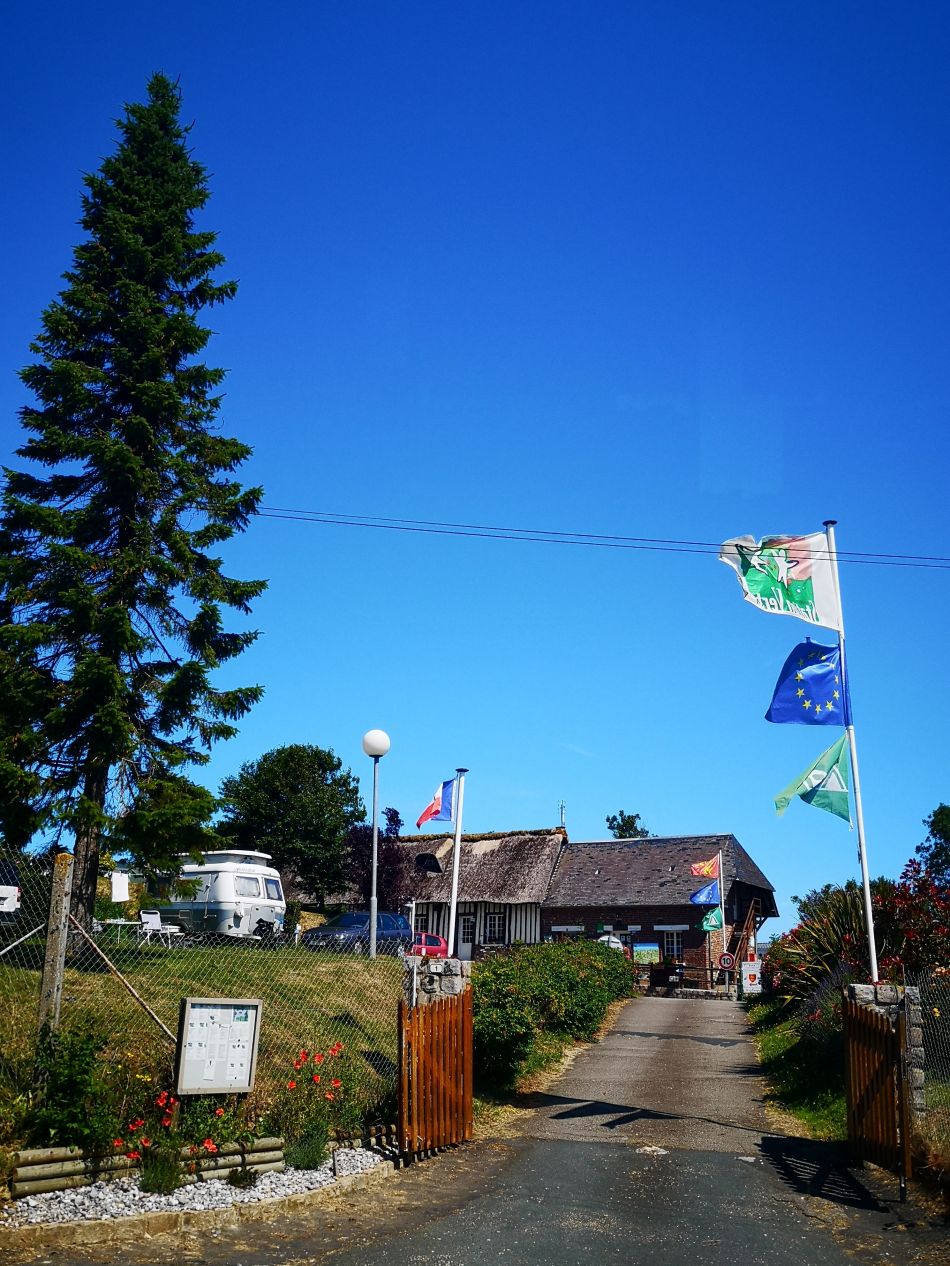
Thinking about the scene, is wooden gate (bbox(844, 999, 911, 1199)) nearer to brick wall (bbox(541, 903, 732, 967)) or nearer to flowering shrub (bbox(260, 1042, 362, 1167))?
flowering shrub (bbox(260, 1042, 362, 1167))

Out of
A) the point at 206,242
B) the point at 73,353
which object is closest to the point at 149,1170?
the point at 73,353

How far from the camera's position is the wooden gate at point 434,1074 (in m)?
10.3

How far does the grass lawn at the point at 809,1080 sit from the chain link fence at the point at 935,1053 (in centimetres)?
115

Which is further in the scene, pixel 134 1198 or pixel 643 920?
pixel 643 920

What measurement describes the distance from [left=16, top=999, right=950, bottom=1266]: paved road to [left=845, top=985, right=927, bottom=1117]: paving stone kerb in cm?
113

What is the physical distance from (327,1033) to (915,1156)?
22.1ft

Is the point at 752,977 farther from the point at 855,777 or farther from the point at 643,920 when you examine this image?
the point at 855,777

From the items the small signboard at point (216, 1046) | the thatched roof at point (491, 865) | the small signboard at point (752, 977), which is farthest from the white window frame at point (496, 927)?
the small signboard at point (216, 1046)

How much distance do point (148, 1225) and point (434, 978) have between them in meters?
4.60

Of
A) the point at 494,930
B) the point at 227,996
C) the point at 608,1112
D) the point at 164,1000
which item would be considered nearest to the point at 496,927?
the point at 494,930

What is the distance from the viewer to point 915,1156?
9523mm

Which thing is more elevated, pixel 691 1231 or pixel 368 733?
pixel 368 733

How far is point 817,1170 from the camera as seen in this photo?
10289mm

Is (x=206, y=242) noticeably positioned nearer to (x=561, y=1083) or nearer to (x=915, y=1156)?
(x=561, y=1083)
